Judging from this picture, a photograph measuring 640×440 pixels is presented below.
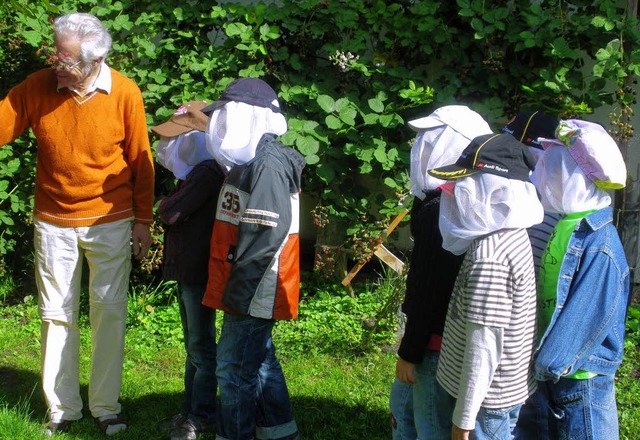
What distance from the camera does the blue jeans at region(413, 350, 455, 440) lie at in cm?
252

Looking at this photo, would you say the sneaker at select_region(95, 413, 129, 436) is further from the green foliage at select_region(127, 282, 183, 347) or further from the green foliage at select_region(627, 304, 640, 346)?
the green foliage at select_region(627, 304, 640, 346)

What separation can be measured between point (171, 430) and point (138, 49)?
2.81 meters

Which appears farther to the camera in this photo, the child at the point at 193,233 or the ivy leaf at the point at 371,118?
the ivy leaf at the point at 371,118

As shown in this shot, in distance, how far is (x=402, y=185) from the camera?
198 inches

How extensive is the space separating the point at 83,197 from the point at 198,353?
0.94 metres

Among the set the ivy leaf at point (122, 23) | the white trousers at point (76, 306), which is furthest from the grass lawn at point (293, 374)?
the ivy leaf at point (122, 23)

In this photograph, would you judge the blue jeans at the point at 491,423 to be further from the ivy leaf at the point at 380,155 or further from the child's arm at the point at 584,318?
the ivy leaf at the point at 380,155

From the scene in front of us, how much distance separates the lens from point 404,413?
2.79 metres

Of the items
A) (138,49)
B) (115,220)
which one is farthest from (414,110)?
(115,220)

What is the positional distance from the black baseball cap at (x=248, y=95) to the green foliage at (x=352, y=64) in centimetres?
173

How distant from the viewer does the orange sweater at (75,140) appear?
3.51 metres

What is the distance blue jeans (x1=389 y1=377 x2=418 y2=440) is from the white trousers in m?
1.59

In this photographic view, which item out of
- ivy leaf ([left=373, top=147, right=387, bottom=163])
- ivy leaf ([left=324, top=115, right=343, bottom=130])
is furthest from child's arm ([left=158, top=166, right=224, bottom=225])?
ivy leaf ([left=373, top=147, right=387, bottom=163])

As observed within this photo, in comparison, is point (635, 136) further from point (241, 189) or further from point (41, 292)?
point (41, 292)
